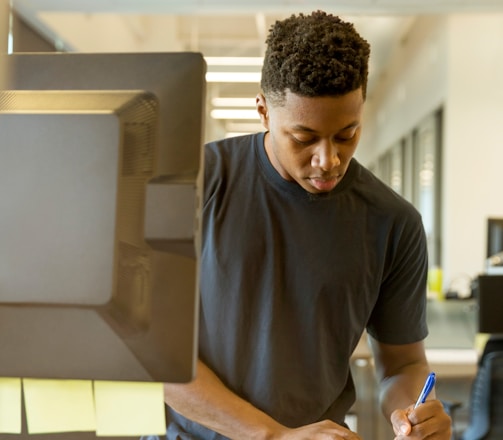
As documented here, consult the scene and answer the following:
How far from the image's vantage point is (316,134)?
→ 1.00m

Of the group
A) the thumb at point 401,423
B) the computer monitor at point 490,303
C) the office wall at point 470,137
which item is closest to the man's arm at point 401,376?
the thumb at point 401,423

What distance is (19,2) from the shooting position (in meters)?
4.34

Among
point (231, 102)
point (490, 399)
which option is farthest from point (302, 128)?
point (231, 102)

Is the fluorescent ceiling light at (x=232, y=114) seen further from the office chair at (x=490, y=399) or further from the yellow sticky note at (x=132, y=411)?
the yellow sticky note at (x=132, y=411)

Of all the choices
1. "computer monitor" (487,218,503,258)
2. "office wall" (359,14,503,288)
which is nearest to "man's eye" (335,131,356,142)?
"computer monitor" (487,218,503,258)

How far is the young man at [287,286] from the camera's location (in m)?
1.08

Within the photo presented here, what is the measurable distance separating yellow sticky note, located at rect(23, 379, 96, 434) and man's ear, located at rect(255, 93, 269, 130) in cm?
47

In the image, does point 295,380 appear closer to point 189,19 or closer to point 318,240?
point 318,240

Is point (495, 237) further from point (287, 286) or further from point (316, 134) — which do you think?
point (316, 134)

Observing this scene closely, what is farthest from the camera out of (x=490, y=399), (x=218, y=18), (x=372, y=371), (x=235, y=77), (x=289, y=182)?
(x=218, y=18)

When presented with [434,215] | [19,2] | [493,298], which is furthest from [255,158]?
[434,215]

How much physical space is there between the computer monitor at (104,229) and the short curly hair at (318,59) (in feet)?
0.65

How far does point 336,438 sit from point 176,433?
1.01 ft

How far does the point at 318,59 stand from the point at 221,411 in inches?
20.3
